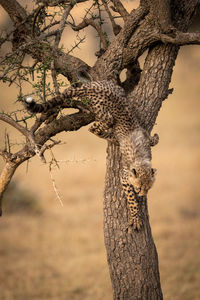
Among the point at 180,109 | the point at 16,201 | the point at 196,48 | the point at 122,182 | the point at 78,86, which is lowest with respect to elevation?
the point at 122,182

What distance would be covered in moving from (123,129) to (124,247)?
0.91 m

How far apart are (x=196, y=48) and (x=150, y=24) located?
877 cm

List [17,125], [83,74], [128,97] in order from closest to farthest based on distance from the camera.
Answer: [17,125]
[128,97]
[83,74]

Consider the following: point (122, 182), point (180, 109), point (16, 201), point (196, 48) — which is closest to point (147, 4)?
point (122, 182)

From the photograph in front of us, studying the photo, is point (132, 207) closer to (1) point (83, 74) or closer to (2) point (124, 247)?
(2) point (124, 247)

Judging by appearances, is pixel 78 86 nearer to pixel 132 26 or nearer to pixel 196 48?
pixel 132 26

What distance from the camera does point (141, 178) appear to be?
3.64 metres

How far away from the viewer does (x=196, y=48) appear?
38.9 ft

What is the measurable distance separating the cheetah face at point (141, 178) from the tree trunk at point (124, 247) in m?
0.13

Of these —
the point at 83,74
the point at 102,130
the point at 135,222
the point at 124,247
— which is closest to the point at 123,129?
the point at 102,130

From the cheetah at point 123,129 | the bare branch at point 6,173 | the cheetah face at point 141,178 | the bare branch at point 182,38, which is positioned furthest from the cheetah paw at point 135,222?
the bare branch at point 182,38

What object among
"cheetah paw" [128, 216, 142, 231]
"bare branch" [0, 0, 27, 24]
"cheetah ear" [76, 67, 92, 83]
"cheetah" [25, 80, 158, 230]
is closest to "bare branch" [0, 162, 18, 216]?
"cheetah" [25, 80, 158, 230]

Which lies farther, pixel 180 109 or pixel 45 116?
pixel 180 109

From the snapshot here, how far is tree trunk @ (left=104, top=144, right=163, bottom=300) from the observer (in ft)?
11.6
